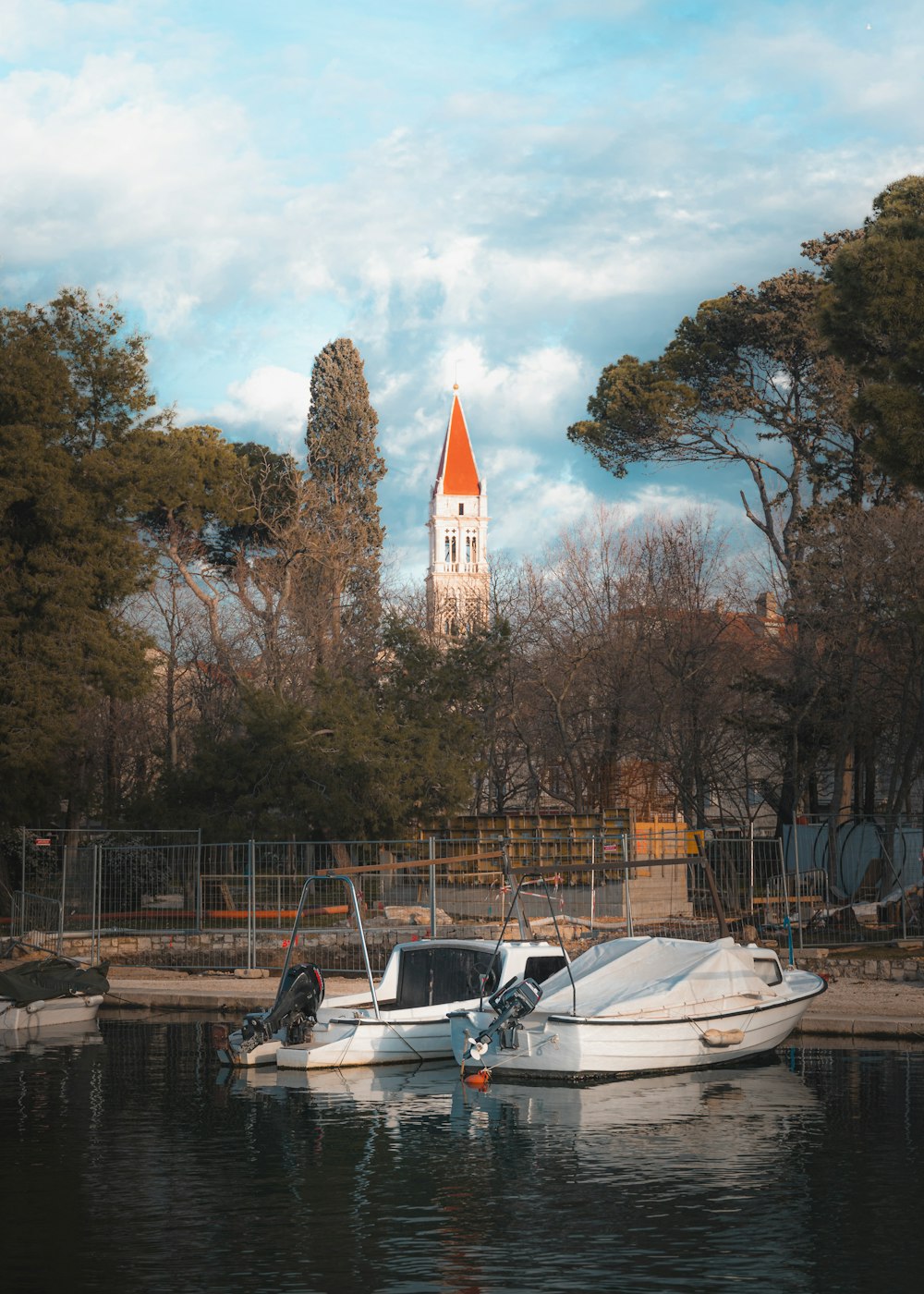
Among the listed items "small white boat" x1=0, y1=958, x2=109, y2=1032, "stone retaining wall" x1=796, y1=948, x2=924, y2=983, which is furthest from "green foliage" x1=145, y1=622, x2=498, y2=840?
"stone retaining wall" x1=796, y1=948, x2=924, y2=983

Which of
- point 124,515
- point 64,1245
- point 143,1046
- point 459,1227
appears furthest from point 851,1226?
point 124,515

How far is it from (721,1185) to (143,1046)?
11753mm

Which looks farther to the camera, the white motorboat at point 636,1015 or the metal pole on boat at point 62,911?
the metal pole on boat at point 62,911

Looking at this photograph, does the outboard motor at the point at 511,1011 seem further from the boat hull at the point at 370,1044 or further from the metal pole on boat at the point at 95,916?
the metal pole on boat at the point at 95,916

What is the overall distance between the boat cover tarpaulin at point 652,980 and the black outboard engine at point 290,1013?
3.13 metres

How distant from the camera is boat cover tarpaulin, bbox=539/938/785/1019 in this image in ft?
60.0

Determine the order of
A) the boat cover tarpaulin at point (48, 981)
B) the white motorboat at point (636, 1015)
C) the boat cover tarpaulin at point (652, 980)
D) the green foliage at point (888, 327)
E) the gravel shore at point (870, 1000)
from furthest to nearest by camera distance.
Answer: the green foliage at point (888, 327), the boat cover tarpaulin at point (48, 981), the gravel shore at point (870, 1000), the boat cover tarpaulin at point (652, 980), the white motorboat at point (636, 1015)

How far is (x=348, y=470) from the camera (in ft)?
192

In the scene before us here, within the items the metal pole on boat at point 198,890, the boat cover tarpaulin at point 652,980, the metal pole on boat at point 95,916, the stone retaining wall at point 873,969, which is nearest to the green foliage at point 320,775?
the metal pole on boat at point 198,890

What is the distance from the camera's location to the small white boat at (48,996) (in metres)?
23.4

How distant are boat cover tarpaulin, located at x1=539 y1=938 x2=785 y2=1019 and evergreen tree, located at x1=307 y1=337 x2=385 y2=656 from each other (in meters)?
32.9

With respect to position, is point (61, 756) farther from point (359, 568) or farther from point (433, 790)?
point (359, 568)

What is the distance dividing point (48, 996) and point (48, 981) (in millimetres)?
465

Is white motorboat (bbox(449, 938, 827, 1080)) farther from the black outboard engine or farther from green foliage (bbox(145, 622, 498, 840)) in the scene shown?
green foliage (bbox(145, 622, 498, 840))
